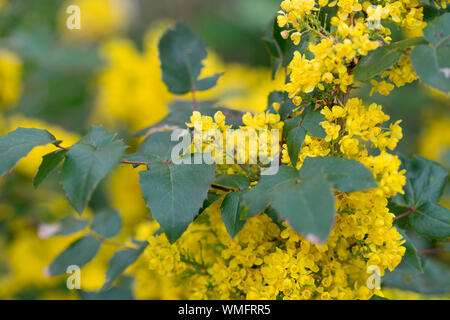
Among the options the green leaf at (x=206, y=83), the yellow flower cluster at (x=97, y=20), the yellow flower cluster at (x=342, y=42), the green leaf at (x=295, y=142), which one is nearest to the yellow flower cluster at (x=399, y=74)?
the yellow flower cluster at (x=342, y=42)

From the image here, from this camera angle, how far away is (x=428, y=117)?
2105mm

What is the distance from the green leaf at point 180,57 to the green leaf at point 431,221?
18.5 inches

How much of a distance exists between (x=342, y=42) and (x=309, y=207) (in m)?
0.24

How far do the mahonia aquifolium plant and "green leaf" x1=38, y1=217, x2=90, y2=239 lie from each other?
0.89 feet

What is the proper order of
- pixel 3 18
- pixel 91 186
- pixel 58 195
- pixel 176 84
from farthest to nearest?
pixel 58 195, pixel 3 18, pixel 176 84, pixel 91 186

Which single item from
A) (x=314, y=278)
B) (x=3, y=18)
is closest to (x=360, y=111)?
(x=314, y=278)

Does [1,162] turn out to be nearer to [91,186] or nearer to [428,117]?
[91,186]

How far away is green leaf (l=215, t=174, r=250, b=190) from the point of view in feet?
2.07

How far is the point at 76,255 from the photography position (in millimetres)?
871

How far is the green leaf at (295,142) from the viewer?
1.99ft

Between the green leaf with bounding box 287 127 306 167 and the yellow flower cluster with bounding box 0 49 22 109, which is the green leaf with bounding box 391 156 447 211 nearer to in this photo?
the green leaf with bounding box 287 127 306 167

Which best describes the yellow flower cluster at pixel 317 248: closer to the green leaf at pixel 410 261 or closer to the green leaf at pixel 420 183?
the green leaf at pixel 410 261

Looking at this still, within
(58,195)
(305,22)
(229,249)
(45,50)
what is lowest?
(58,195)
